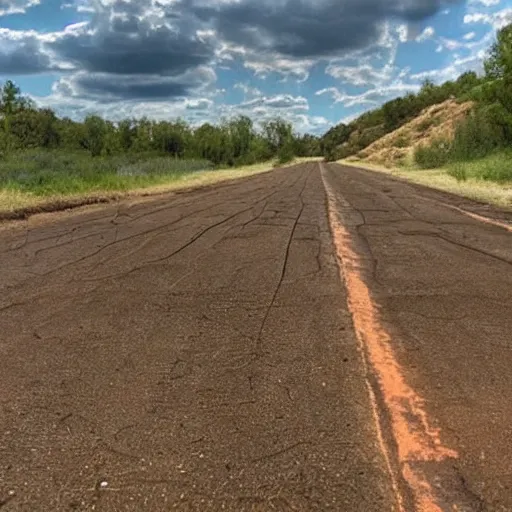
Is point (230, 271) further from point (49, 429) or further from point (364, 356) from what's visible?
point (49, 429)

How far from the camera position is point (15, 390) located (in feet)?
12.8

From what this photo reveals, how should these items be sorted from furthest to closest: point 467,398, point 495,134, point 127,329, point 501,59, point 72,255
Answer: point 495,134 < point 501,59 < point 72,255 < point 127,329 < point 467,398

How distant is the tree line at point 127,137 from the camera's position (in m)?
77.5

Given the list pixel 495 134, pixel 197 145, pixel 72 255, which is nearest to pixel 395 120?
pixel 197 145

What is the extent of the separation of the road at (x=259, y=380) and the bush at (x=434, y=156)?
108 feet

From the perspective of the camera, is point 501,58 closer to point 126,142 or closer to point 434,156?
point 434,156

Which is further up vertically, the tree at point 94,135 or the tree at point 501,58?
the tree at point 501,58

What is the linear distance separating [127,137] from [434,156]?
61.5 meters

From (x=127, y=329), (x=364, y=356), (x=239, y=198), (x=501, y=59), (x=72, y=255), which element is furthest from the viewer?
(x=501, y=59)

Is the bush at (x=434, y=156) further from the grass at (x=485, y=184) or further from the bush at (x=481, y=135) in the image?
the grass at (x=485, y=184)

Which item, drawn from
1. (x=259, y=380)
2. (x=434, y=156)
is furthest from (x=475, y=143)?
(x=259, y=380)

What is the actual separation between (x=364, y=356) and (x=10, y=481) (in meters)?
2.49

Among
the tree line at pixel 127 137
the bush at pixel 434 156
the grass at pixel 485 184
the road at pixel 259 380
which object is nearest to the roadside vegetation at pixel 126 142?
the tree line at pixel 127 137

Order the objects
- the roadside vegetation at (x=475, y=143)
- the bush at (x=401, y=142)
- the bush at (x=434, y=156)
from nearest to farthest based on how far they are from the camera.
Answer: the roadside vegetation at (x=475, y=143) < the bush at (x=434, y=156) < the bush at (x=401, y=142)
